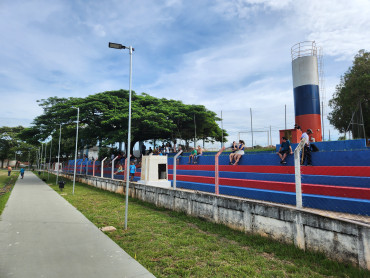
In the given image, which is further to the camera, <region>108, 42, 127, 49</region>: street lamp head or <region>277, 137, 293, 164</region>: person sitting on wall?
<region>277, 137, 293, 164</region>: person sitting on wall

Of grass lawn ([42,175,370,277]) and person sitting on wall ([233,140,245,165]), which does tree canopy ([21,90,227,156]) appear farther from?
grass lawn ([42,175,370,277])

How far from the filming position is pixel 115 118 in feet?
68.3

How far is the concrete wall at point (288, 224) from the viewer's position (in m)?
3.71

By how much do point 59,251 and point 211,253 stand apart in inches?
117

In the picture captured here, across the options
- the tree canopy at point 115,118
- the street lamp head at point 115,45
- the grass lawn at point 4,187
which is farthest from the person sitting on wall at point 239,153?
the tree canopy at point 115,118

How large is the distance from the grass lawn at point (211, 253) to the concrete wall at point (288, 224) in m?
0.16

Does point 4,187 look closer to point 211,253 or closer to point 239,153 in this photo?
point 239,153

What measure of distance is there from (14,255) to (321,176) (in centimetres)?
741

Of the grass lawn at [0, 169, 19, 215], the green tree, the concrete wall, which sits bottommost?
the grass lawn at [0, 169, 19, 215]

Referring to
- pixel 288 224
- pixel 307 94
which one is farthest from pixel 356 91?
pixel 288 224

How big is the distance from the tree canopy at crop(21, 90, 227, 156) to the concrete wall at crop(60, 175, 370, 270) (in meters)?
15.3

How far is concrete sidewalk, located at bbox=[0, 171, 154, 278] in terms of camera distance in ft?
12.0

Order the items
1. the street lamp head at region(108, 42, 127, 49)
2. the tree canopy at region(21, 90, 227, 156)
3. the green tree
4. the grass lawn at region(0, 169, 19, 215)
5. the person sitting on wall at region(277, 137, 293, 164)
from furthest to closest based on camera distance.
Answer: the tree canopy at region(21, 90, 227, 156)
the green tree
the grass lawn at region(0, 169, 19, 215)
the person sitting on wall at region(277, 137, 293, 164)
the street lamp head at region(108, 42, 127, 49)

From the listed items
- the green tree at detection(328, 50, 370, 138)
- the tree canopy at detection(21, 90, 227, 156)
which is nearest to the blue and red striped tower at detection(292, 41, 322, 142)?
the green tree at detection(328, 50, 370, 138)
